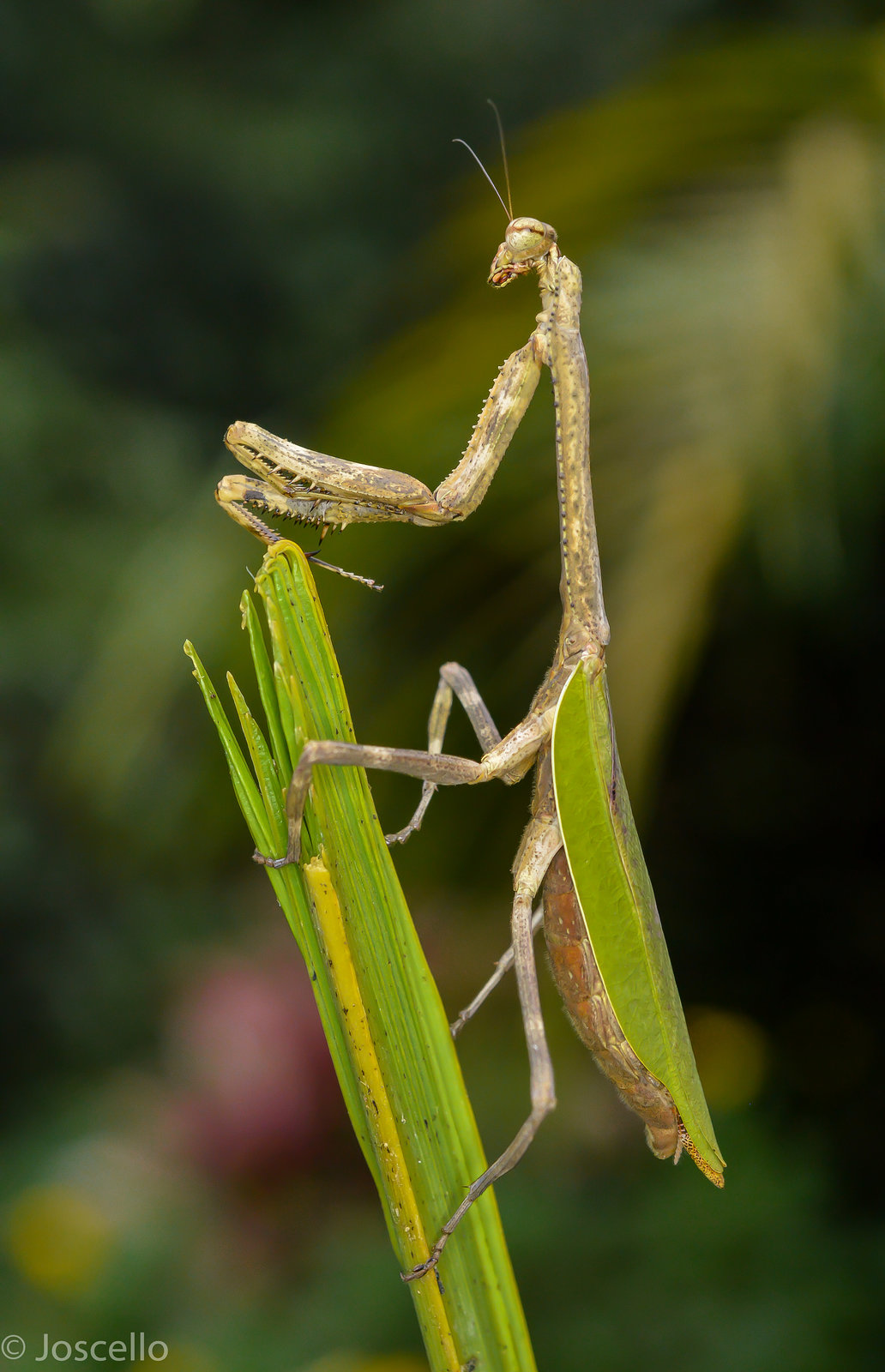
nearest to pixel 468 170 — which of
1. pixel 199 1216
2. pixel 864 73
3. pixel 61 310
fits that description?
pixel 61 310

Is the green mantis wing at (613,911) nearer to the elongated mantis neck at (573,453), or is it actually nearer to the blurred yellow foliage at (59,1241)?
the elongated mantis neck at (573,453)

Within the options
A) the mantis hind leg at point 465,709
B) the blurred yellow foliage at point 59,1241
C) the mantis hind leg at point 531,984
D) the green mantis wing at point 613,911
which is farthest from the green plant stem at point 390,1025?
the blurred yellow foliage at point 59,1241

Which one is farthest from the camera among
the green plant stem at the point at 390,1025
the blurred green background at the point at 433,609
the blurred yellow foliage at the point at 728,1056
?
the blurred yellow foliage at the point at 728,1056

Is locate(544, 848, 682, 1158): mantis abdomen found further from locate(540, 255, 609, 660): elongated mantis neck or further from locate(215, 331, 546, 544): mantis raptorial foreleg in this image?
locate(215, 331, 546, 544): mantis raptorial foreleg

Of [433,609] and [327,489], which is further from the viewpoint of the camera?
[433,609]

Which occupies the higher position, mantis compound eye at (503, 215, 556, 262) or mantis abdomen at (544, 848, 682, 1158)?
mantis compound eye at (503, 215, 556, 262)

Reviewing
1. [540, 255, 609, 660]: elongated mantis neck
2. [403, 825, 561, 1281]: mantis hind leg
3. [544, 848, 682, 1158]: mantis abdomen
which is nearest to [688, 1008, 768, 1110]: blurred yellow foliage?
[544, 848, 682, 1158]: mantis abdomen

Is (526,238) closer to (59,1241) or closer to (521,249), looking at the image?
(521,249)

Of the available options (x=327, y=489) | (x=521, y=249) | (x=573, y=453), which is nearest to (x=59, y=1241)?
(x=327, y=489)
